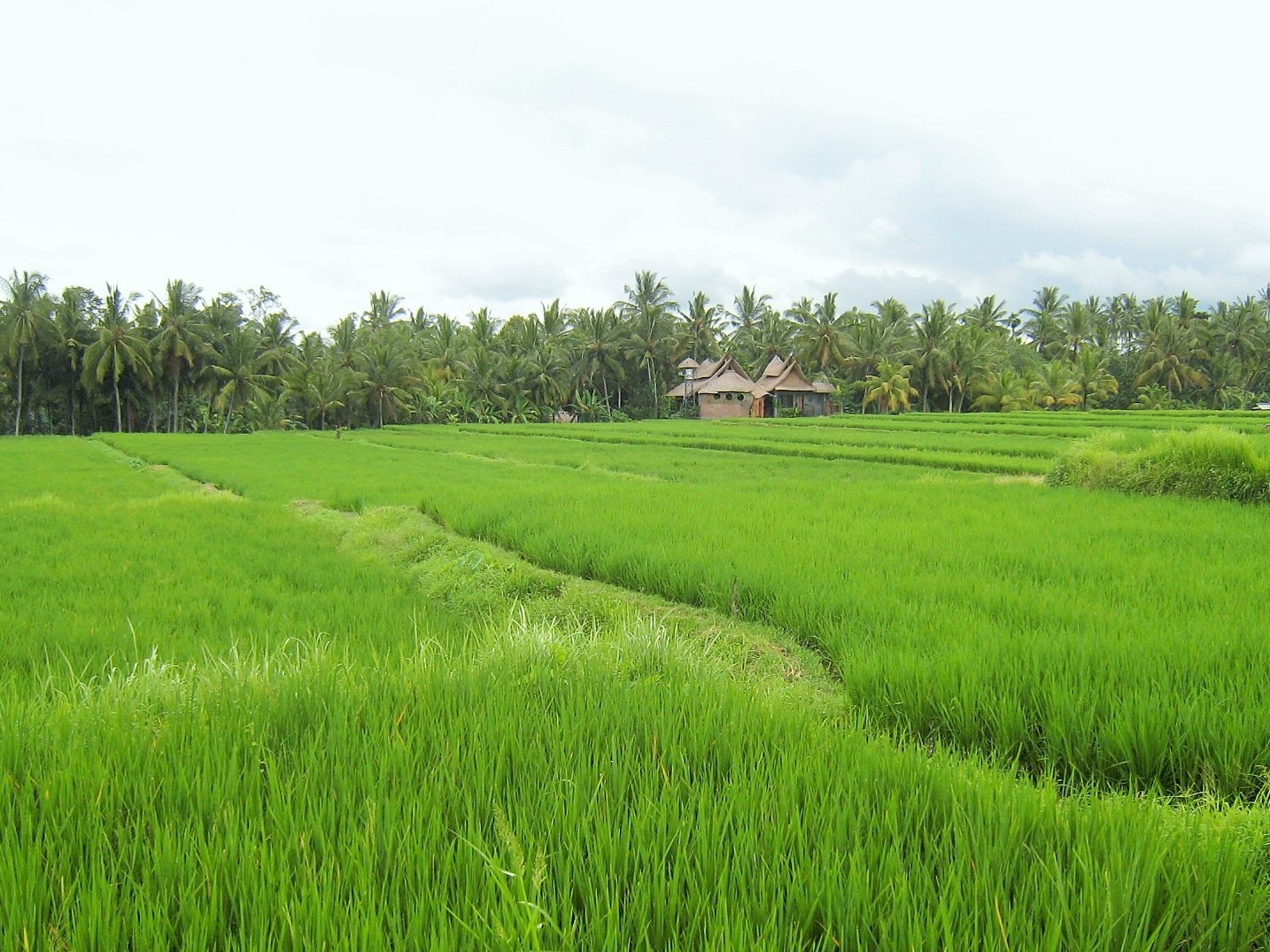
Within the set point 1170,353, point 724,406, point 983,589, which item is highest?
point 1170,353

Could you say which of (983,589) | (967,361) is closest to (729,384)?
(967,361)

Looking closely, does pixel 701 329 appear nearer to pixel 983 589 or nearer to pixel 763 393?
pixel 763 393

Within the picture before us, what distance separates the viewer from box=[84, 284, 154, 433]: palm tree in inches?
1332

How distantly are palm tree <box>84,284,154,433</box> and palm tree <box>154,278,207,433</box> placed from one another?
0.82 metres

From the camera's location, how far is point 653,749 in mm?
1882

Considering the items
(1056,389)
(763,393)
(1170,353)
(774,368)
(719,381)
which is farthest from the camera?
(774,368)

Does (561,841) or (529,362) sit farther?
(529,362)

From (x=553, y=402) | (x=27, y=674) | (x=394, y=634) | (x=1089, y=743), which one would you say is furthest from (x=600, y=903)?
(x=553, y=402)

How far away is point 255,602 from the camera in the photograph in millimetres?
4504

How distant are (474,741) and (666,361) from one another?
45.6 m

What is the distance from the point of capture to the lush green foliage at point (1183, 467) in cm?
788

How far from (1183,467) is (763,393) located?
35.8m

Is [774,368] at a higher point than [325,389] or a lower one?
higher

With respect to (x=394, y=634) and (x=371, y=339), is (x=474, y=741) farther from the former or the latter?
(x=371, y=339)
